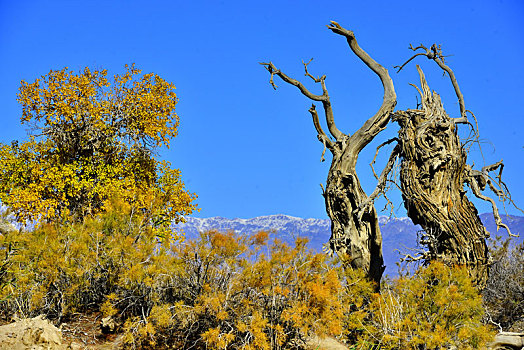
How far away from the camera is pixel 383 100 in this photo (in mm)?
10742

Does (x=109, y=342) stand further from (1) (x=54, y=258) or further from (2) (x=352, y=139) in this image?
(2) (x=352, y=139)

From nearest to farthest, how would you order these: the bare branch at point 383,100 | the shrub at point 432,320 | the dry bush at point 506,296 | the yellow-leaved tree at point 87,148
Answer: the shrub at point 432,320
the bare branch at point 383,100
the dry bush at point 506,296
the yellow-leaved tree at point 87,148

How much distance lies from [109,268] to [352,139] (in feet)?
18.0

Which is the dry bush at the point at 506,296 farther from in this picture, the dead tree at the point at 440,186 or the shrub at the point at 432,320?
the shrub at the point at 432,320

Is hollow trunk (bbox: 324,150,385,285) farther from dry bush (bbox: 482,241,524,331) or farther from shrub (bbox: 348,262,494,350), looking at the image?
dry bush (bbox: 482,241,524,331)

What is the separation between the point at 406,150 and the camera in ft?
32.6

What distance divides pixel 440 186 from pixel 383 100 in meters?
2.33

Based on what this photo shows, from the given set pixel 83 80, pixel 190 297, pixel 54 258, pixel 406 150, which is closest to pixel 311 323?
pixel 190 297

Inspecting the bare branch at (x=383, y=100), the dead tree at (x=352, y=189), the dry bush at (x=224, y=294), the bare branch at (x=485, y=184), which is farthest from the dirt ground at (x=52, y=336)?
the bare branch at (x=485, y=184)

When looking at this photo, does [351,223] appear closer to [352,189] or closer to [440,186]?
[352,189]

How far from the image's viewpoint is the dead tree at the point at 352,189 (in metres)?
9.83

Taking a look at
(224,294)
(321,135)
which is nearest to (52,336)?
(224,294)

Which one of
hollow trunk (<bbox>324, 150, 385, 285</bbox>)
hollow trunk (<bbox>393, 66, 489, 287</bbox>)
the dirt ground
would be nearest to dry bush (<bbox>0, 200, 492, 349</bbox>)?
the dirt ground

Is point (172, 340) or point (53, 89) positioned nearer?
point (172, 340)
